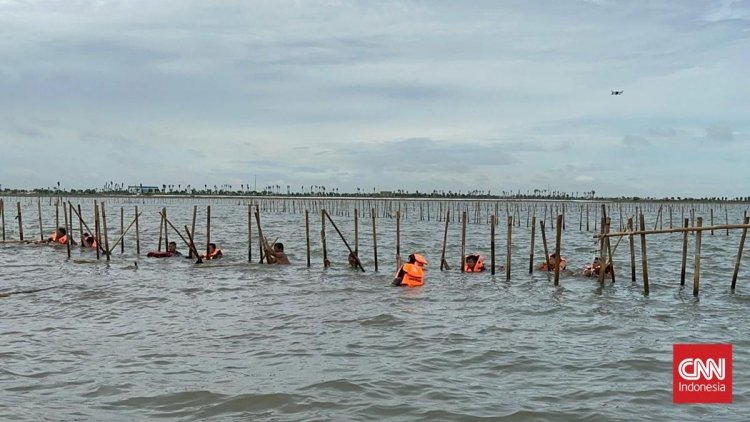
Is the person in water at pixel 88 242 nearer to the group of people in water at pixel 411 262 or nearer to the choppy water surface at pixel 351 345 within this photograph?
the group of people in water at pixel 411 262

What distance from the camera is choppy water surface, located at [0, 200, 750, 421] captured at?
7.89 metres

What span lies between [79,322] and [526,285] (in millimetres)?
10582

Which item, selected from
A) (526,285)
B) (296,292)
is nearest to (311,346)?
(296,292)

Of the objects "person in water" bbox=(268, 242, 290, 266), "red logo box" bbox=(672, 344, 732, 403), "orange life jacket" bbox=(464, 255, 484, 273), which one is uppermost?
"person in water" bbox=(268, 242, 290, 266)

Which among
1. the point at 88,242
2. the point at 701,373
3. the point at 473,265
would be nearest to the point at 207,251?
the point at 88,242

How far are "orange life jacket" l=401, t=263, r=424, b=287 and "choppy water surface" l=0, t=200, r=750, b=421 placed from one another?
421 millimetres

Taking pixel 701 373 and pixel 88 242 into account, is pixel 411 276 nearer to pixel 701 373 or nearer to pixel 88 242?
pixel 701 373

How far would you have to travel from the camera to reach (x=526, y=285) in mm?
17797

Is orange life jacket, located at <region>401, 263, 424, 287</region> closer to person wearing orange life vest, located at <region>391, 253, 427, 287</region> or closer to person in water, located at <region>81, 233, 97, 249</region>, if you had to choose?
person wearing orange life vest, located at <region>391, 253, 427, 287</region>

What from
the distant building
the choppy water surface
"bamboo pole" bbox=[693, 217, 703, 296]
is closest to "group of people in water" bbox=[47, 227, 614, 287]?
the choppy water surface

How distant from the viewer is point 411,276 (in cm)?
1720

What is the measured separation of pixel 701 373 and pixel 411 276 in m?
9.07

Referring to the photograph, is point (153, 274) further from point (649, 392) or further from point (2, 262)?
point (649, 392)

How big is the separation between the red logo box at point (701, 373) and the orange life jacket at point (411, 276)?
7.66 m
